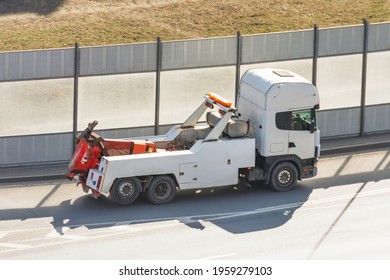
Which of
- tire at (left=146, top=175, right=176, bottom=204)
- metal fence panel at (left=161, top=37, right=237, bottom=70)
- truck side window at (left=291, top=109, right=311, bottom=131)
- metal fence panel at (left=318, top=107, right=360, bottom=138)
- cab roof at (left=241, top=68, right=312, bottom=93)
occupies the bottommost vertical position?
tire at (left=146, top=175, right=176, bottom=204)

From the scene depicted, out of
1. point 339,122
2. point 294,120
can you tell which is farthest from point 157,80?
point 339,122

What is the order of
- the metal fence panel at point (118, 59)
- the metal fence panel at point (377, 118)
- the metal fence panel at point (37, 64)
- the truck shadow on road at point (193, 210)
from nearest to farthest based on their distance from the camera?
the truck shadow on road at point (193, 210), the metal fence panel at point (37, 64), the metal fence panel at point (118, 59), the metal fence panel at point (377, 118)

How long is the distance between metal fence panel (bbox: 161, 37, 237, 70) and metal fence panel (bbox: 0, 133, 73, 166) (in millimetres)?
3314

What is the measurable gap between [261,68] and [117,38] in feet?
25.5

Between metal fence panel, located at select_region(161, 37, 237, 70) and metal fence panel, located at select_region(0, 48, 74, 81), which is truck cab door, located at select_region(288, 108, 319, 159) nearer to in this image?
metal fence panel, located at select_region(161, 37, 237, 70)

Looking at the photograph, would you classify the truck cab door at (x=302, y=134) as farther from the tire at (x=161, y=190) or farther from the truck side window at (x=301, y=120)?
the tire at (x=161, y=190)

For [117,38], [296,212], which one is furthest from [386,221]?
[117,38]

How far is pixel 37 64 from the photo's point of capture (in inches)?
1203

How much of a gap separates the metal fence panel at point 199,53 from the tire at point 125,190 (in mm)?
4702

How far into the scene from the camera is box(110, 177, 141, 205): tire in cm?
2797

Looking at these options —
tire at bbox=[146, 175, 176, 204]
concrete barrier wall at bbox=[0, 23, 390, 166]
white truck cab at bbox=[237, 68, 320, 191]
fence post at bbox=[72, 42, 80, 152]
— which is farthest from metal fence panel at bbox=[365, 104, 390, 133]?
fence post at bbox=[72, 42, 80, 152]

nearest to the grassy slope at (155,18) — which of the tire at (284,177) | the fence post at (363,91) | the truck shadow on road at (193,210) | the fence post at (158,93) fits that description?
the fence post at (363,91)

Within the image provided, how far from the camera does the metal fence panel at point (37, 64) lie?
30.4 metres

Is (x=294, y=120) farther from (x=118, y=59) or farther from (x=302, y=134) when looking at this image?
(x=118, y=59)
